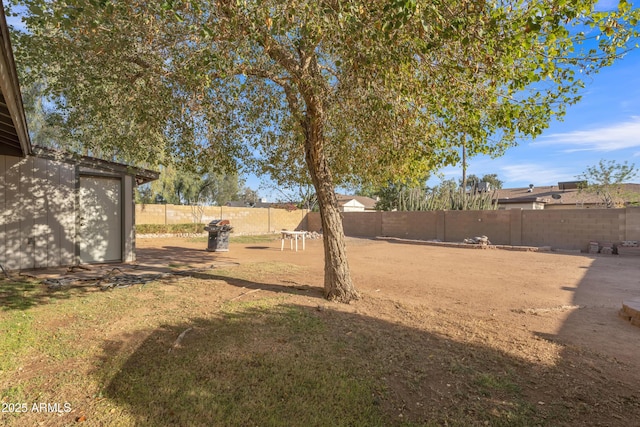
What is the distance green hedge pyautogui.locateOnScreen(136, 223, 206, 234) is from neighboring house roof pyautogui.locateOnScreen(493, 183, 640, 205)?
2106cm

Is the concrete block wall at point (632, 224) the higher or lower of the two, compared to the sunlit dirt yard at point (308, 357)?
higher

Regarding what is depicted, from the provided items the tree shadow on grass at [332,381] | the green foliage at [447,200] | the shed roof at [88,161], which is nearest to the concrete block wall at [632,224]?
the green foliage at [447,200]

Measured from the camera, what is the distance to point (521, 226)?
1648 cm

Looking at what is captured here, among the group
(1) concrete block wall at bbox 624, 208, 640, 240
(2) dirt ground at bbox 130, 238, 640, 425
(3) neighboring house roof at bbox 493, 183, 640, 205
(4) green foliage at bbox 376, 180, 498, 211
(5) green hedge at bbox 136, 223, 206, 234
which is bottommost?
(2) dirt ground at bbox 130, 238, 640, 425

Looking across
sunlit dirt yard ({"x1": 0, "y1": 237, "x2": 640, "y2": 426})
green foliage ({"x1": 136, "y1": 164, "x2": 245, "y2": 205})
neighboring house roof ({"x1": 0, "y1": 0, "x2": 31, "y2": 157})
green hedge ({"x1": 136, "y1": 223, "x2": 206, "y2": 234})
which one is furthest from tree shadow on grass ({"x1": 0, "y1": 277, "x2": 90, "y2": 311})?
green foliage ({"x1": 136, "y1": 164, "x2": 245, "y2": 205})

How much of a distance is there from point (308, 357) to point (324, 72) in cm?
560

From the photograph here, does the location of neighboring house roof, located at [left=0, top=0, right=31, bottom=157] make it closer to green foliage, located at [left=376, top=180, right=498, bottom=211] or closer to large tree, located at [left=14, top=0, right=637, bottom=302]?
large tree, located at [left=14, top=0, right=637, bottom=302]

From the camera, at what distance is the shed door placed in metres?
8.71

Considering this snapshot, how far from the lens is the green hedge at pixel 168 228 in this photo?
62.8ft

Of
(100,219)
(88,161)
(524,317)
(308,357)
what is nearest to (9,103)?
(308,357)

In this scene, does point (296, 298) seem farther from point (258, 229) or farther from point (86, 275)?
point (258, 229)

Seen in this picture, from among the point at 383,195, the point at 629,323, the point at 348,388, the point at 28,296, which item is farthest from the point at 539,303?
the point at 383,195

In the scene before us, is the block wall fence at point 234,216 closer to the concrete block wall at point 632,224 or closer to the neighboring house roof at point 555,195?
the neighboring house roof at point 555,195

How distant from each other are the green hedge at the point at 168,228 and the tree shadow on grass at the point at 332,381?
1659 cm
